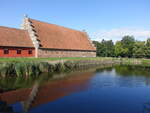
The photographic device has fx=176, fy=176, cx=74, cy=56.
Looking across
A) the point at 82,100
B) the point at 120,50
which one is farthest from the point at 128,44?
the point at 82,100

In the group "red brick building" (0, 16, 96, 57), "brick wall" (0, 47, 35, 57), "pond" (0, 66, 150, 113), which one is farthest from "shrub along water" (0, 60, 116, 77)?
"brick wall" (0, 47, 35, 57)

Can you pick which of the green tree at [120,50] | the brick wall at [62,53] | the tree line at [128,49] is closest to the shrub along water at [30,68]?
the brick wall at [62,53]

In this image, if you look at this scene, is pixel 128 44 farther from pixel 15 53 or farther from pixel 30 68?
pixel 30 68

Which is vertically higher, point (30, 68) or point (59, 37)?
point (59, 37)

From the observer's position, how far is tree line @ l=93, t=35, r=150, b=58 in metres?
56.5

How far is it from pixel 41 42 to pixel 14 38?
5.58 m

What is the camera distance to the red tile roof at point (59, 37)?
35750mm

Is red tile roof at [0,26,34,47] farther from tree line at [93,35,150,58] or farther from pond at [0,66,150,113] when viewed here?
tree line at [93,35,150,58]

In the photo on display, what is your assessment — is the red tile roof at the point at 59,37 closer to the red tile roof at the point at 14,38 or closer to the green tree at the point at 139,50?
the red tile roof at the point at 14,38

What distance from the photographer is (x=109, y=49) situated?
65.4 meters

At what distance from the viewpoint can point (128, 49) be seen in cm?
6144

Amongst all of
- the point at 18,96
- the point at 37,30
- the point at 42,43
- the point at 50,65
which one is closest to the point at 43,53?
the point at 42,43

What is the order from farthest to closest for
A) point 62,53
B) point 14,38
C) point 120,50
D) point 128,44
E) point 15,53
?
point 128,44 < point 120,50 < point 62,53 < point 14,38 < point 15,53

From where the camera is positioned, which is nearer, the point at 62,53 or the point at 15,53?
the point at 15,53
